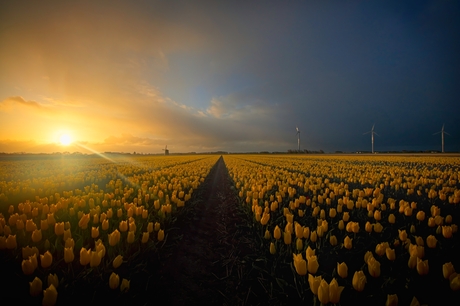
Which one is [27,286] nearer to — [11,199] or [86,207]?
[86,207]

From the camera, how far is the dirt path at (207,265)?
3.24m

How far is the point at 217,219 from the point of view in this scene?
728 cm

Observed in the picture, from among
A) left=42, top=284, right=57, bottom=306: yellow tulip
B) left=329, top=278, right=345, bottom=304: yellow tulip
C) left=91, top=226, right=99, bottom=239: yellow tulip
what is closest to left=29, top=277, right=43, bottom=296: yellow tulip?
left=42, top=284, right=57, bottom=306: yellow tulip

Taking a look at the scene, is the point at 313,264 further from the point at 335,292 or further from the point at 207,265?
the point at 207,265

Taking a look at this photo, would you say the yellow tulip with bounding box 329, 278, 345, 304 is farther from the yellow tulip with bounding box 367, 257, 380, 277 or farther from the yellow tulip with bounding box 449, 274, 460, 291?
the yellow tulip with bounding box 449, 274, 460, 291

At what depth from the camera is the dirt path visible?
10.6 feet

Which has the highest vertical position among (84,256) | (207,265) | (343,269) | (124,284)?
(84,256)

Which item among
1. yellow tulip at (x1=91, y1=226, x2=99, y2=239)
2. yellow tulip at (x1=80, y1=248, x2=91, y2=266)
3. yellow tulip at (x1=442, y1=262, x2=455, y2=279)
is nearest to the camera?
yellow tulip at (x1=442, y1=262, x2=455, y2=279)

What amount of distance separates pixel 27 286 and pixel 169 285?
1852 millimetres

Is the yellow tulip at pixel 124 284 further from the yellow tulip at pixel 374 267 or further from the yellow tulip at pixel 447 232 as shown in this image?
the yellow tulip at pixel 447 232

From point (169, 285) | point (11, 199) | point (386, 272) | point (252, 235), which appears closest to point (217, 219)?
point (252, 235)

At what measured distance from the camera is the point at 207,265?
4.22m

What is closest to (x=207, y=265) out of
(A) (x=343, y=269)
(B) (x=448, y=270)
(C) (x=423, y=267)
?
(A) (x=343, y=269)

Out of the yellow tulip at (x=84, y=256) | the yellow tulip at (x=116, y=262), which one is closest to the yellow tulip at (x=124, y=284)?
the yellow tulip at (x=116, y=262)
